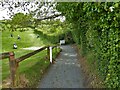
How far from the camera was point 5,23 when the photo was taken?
582 inches

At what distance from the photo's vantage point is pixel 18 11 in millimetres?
14273

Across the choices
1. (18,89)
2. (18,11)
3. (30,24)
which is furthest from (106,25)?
(30,24)

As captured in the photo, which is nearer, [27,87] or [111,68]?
[111,68]

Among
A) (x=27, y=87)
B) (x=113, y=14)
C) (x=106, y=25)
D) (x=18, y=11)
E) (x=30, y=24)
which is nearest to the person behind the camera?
(x=113, y=14)

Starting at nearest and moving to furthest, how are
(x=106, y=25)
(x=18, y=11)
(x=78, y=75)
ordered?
Result: (x=106, y=25) < (x=78, y=75) < (x=18, y=11)

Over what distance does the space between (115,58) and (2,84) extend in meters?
3.71

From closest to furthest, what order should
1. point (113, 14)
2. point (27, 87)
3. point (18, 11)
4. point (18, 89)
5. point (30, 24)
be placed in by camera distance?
point (113, 14)
point (18, 89)
point (27, 87)
point (18, 11)
point (30, 24)

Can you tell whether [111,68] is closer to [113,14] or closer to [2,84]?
[113,14]

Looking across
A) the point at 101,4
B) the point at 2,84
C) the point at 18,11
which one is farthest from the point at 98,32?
the point at 18,11

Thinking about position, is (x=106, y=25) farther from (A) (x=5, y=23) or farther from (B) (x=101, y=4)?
(A) (x=5, y=23)

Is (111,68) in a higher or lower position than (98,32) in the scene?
lower

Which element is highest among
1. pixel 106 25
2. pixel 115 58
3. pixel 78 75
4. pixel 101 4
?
pixel 101 4

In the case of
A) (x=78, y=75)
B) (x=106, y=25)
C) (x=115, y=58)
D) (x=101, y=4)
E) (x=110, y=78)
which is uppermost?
(x=101, y=4)

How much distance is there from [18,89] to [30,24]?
9.32 metres
